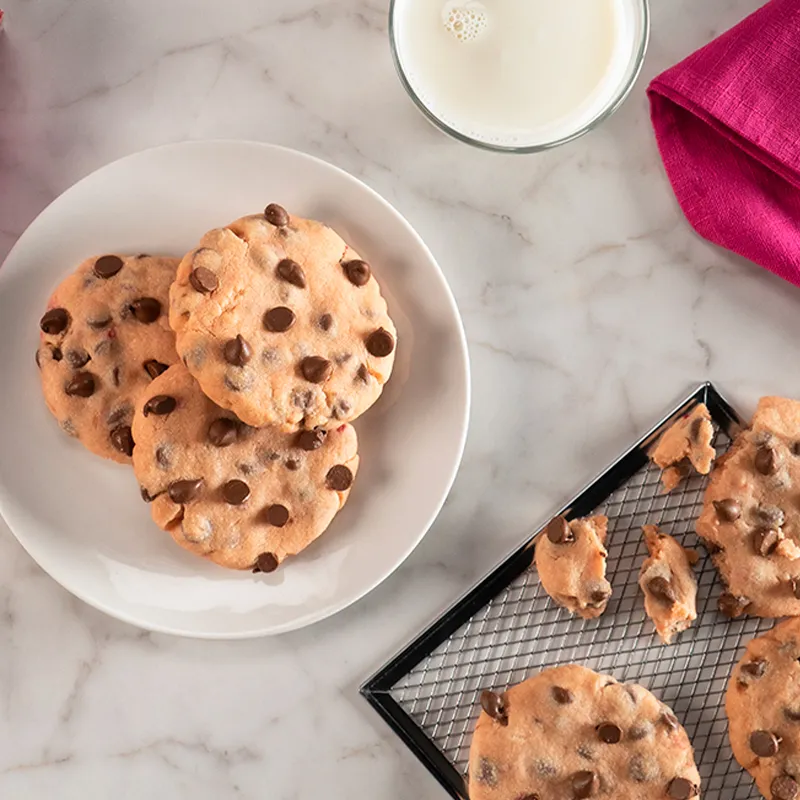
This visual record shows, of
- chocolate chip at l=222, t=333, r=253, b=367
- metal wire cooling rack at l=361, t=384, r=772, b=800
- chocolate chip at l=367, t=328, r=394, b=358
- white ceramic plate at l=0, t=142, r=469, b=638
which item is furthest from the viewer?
metal wire cooling rack at l=361, t=384, r=772, b=800

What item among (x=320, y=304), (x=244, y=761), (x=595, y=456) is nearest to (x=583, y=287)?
(x=595, y=456)

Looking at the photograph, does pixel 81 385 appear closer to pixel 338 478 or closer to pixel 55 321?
pixel 55 321

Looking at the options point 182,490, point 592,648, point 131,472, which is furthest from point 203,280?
point 592,648

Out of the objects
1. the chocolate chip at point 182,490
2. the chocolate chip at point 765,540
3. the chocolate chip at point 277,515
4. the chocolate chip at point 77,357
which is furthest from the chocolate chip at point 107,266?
the chocolate chip at point 765,540

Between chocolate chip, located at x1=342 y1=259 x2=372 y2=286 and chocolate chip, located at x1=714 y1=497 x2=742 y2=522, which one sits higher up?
chocolate chip, located at x1=342 y1=259 x2=372 y2=286

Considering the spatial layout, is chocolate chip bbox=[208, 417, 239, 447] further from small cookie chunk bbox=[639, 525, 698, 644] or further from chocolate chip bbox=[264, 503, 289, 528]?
small cookie chunk bbox=[639, 525, 698, 644]

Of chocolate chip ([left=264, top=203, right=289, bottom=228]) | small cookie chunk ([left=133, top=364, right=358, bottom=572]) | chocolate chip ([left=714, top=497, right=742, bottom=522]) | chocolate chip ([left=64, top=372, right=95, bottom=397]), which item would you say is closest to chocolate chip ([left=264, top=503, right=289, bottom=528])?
small cookie chunk ([left=133, top=364, right=358, bottom=572])

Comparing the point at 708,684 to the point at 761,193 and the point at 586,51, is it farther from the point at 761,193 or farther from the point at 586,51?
the point at 586,51
